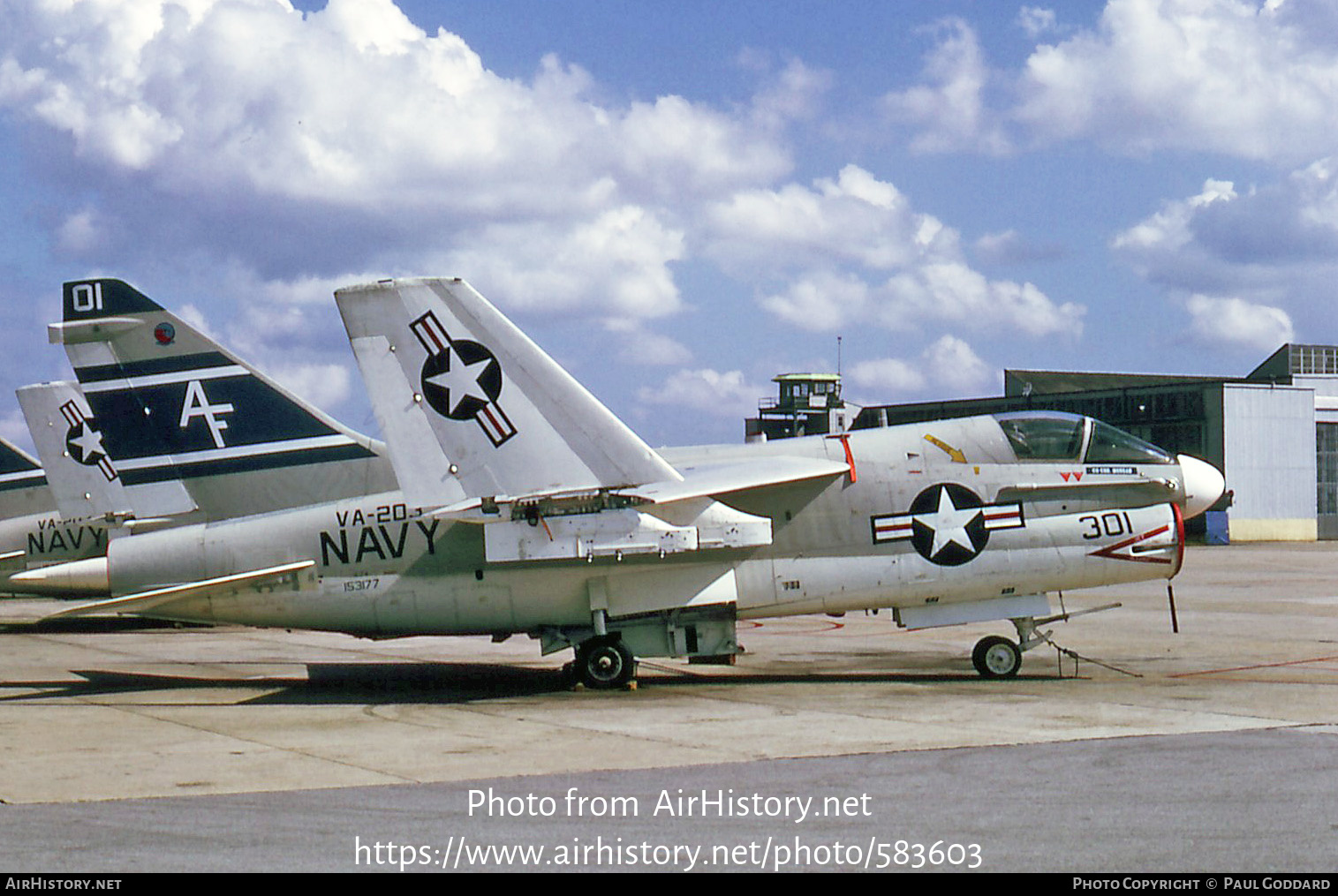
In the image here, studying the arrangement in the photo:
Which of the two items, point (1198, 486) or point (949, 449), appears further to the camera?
point (1198, 486)

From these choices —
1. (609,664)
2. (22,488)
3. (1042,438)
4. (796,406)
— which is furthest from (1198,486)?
(796,406)

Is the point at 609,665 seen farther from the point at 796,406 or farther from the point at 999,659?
the point at 796,406

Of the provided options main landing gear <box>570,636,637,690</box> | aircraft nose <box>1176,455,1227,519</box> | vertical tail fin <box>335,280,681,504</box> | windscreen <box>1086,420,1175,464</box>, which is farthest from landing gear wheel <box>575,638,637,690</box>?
aircraft nose <box>1176,455,1227,519</box>

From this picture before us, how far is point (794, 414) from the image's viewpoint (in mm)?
76000

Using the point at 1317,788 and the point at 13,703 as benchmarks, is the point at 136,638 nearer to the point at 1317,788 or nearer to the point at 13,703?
the point at 13,703

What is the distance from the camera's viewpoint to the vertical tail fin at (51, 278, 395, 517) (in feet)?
60.7

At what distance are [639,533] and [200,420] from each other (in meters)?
6.41

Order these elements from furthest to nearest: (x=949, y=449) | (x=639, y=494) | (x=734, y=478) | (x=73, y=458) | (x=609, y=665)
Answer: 1. (x=73, y=458)
2. (x=949, y=449)
3. (x=609, y=665)
4. (x=734, y=478)
5. (x=639, y=494)

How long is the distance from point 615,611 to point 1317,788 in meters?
9.10

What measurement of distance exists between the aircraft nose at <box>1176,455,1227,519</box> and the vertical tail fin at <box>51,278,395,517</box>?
10.5 meters

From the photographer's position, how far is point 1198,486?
1838 centimetres

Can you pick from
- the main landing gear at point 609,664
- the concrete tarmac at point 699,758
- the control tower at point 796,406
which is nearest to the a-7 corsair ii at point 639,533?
the main landing gear at point 609,664

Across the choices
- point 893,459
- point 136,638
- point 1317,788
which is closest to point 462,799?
point 1317,788

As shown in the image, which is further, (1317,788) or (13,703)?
(13,703)
